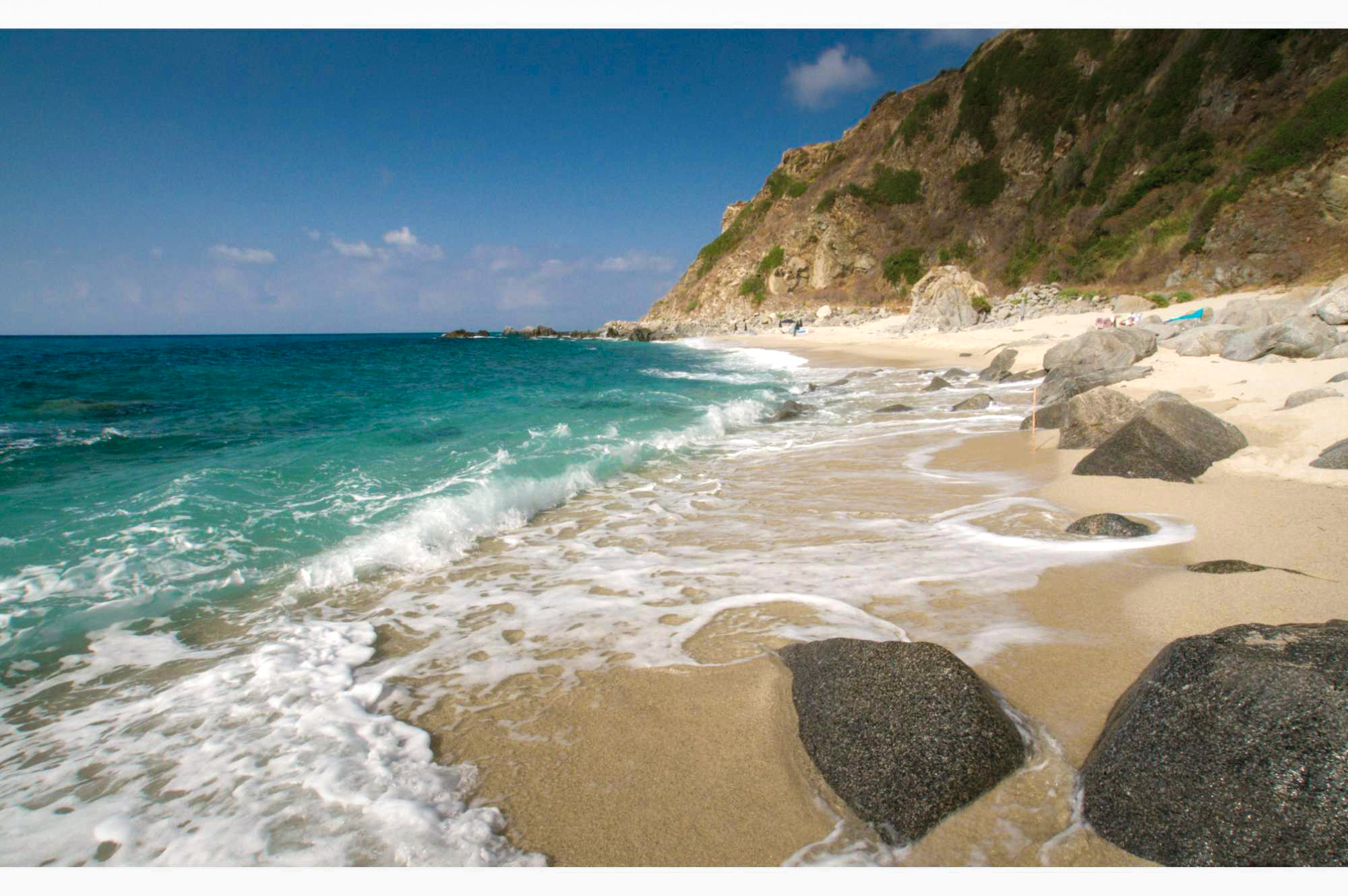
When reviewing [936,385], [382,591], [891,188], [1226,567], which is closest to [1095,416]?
[1226,567]

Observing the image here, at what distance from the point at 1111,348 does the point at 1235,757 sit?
12427 mm

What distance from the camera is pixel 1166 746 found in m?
2.05

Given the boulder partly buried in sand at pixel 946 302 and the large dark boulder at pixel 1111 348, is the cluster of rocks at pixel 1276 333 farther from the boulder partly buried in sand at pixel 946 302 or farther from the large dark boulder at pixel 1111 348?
the boulder partly buried in sand at pixel 946 302

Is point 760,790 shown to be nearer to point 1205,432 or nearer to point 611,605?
point 611,605

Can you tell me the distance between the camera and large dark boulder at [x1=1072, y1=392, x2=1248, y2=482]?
5703 mm

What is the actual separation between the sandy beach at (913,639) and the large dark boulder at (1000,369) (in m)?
11.0

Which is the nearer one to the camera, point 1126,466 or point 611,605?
point 611,605

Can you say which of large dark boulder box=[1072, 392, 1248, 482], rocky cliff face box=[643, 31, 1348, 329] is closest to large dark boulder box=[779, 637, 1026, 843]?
large dark boulder box=[1072, 392, 1248, 482]

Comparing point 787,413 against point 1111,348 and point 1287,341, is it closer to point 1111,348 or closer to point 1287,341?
point 1111,348

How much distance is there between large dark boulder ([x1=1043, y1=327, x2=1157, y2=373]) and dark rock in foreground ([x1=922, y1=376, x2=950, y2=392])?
10.2ft

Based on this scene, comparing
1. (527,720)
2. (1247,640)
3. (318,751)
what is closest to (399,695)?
(318,751)

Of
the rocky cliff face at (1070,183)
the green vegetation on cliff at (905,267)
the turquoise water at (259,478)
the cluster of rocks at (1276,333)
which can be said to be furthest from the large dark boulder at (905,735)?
the green vegetation on cliff at (905,267)

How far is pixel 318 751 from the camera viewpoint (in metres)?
2.80

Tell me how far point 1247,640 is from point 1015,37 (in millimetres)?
67362
